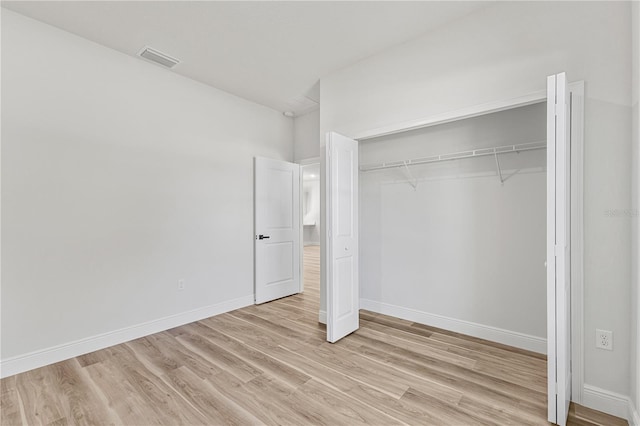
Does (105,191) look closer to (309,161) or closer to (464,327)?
(309,161)

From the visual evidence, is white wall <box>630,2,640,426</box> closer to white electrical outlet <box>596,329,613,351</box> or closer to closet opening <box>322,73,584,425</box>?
white electrical outlet <box>596,329,613,351</box>

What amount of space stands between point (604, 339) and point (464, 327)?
3.94 feet

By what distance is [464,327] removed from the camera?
118 inches

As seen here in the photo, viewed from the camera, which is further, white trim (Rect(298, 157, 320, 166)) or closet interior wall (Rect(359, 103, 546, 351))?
white trim (Rect(298, 157, 320, 166))

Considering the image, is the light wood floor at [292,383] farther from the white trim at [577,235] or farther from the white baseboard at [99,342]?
the white trim at [577,235]

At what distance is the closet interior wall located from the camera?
8.74 ft

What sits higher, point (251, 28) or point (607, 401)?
point (251, 28)

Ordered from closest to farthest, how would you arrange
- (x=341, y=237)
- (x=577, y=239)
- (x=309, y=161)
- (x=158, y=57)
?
(x=577, y=239) → (x=341, y=237) → (x=158, y=57) → (x=309, y=161)

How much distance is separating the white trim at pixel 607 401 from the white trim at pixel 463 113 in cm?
206

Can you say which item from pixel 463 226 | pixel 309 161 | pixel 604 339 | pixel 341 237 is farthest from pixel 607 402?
pixel 309 161

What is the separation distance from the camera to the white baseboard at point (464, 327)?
2625 millimetres

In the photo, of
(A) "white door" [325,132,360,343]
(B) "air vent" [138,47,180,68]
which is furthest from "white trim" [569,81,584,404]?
(B) "air vent" [138,47,180,68]

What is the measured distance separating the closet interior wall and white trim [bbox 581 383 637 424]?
632mm

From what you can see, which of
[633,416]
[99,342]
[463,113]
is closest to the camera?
[633,416]
